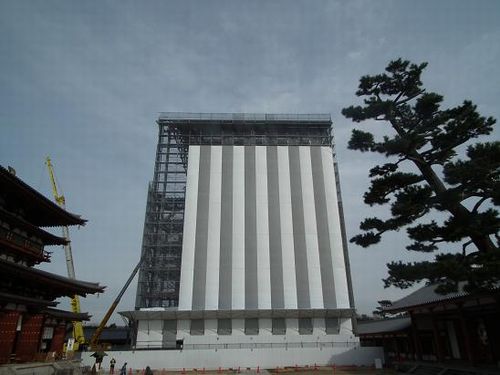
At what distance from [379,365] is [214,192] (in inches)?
1264

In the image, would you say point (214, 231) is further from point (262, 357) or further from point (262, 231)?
point (262, 357)

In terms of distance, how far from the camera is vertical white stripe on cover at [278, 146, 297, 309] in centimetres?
4618

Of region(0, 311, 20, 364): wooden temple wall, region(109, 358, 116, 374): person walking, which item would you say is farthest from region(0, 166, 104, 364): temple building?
region(109, 358, 116, 374): person walking

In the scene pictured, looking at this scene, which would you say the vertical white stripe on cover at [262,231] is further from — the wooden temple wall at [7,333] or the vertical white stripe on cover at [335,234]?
the wooden temple wall at [7,333]

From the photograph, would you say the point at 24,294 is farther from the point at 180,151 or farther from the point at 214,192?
the point at 180,151

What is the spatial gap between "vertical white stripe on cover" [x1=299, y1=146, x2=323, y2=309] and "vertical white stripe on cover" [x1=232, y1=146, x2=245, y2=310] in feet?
32.1

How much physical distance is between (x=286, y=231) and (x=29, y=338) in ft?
114

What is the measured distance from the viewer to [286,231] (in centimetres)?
4981

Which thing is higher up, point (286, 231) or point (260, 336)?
point (286, 231)

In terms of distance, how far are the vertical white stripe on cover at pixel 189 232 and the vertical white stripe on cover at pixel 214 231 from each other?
2.33 metres

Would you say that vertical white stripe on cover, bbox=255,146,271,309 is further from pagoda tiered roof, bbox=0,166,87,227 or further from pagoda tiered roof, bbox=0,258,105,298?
pagoda tiered roof, bbox=0,166,87,227

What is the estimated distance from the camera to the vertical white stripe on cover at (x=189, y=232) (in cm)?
4559

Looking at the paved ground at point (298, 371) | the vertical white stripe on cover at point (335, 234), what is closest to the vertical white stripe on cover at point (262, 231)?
the vertical white stripe on cover at point (335, 234)

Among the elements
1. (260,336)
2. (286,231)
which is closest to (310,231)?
(286,231)
